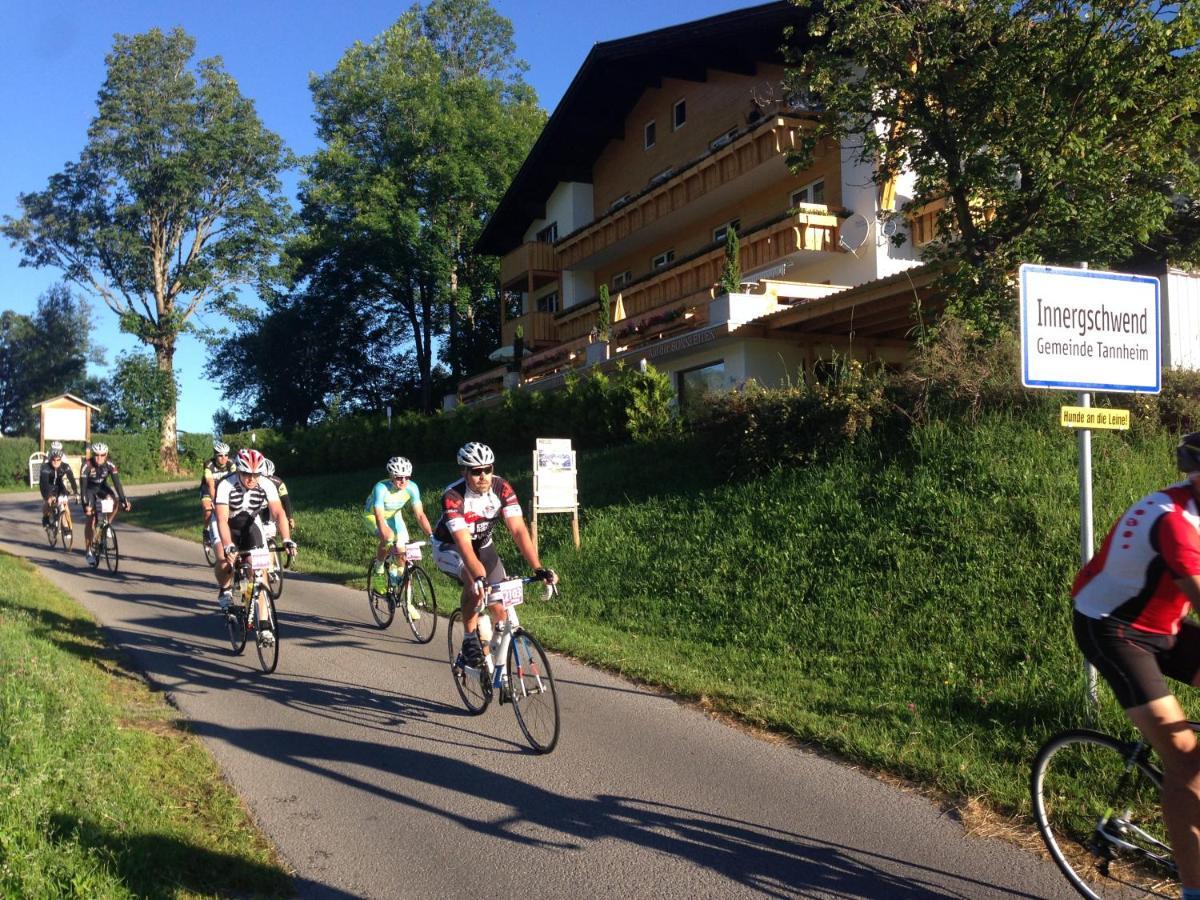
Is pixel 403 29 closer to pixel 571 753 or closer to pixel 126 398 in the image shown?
pixel 126 398

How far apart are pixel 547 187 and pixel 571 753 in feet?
98.9

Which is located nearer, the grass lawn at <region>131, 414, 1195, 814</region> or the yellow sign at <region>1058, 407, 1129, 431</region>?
the yellow sign at <region>1058, 407, 1129, 431</region>

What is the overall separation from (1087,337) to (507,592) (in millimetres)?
3952

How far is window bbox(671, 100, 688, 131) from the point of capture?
1054 inches

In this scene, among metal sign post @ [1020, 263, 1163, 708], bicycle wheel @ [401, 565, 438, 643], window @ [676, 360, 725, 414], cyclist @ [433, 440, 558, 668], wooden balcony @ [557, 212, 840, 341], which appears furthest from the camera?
wooden balcony @ [557, 212, 840, 341]

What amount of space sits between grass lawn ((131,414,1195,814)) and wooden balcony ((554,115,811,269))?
26.3 feet

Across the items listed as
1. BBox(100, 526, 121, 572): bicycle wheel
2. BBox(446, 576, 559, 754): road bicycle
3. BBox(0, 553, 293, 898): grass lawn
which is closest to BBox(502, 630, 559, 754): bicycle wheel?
BBox(446, 576, 559, 754): road bicycle

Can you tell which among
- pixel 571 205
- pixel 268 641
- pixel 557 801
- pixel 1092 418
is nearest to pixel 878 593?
pixel 1092 418

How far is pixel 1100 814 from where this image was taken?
4.49 metres

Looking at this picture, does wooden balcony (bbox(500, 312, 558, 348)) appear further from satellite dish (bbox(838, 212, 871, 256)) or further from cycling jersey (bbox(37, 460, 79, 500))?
cycling jersey (bbox(37, 460, 79, 500))

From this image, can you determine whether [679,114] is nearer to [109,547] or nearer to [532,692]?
[109,547]

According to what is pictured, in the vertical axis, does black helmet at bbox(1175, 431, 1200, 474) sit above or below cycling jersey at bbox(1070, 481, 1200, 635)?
above

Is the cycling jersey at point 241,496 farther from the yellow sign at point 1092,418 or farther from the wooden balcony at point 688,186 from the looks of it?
the wooden balcony at point 688,186

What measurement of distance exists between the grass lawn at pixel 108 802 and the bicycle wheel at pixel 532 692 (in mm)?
1847
